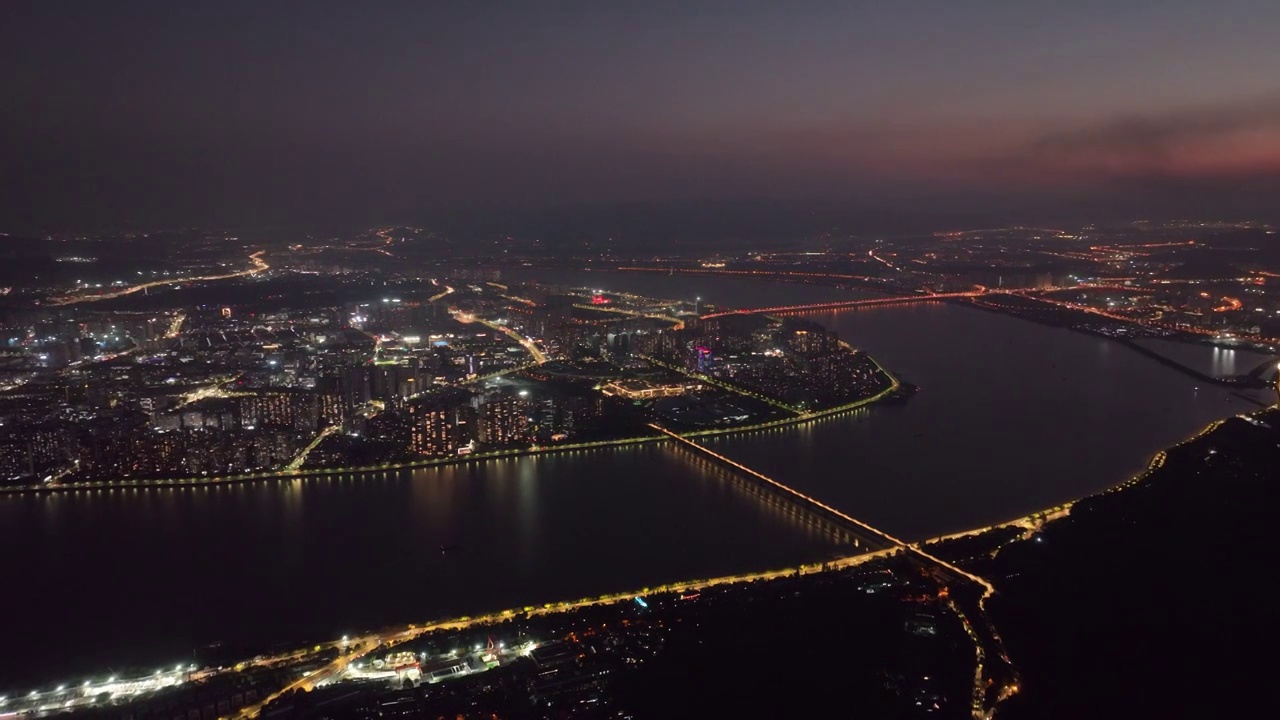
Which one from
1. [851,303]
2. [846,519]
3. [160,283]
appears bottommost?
[846,519]

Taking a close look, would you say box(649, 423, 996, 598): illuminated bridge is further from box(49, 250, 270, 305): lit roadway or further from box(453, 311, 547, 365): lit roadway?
box(49, 250, 270, 305): lit roadway

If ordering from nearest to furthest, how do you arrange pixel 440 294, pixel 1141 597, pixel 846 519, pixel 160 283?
pixel 1141 597, pixel 846 519, pixel 160 283, pixel 440 294

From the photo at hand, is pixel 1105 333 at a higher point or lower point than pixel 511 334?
lower

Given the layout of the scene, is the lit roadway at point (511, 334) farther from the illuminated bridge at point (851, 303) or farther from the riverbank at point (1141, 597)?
the riverbank at point (1141, 597)

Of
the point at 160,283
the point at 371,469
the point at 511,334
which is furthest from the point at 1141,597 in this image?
the point at 160,283

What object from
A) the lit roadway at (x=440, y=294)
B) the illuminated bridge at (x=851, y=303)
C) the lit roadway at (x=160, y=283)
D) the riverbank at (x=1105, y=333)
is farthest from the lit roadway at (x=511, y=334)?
the riverbank at (x=1105, y=333)

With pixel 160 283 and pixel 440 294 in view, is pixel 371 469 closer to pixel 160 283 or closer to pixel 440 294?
pixel 440 294

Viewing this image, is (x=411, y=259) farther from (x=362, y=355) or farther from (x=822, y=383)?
(x=822, y=383)
